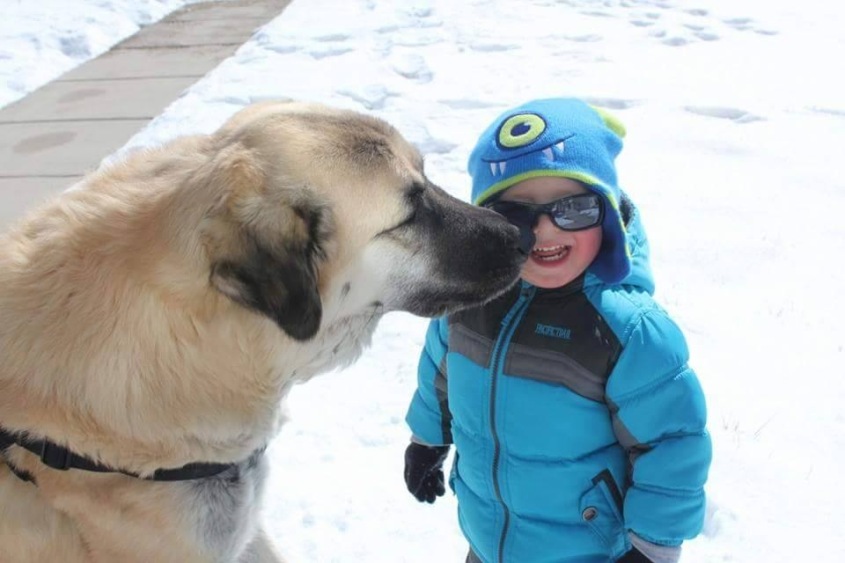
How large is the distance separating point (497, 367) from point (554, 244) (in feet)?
1.17

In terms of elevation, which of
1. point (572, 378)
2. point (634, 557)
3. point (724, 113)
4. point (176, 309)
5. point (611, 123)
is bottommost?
point (724, 113)

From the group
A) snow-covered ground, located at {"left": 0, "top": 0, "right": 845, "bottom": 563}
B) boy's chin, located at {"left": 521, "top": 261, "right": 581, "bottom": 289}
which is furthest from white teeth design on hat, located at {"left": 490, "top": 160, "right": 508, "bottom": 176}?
snow-covered ground, located at {"left": 0, "top": 0, "right": 845, "bottom": 563}

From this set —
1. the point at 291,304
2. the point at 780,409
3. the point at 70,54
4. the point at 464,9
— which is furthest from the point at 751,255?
the point at 70,54

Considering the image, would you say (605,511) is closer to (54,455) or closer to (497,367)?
(497,367)

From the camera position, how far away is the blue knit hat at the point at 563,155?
6.07 feet

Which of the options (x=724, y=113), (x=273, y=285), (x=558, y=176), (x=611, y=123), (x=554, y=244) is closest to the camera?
(x=273, y=285)

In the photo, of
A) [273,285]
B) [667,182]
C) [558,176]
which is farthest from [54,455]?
[667,182]

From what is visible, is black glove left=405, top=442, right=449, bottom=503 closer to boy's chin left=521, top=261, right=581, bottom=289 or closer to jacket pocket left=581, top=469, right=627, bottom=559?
jacket pocket left=581, top=469, right=627, bottom=559

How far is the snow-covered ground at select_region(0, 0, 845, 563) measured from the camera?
9.64ft

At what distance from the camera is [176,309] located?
1.81 meters

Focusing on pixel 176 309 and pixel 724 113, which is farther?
pixel 724 113

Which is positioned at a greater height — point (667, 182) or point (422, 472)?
point (422, 472)

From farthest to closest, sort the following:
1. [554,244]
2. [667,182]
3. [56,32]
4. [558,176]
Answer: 1. [56,32]
2. [667,182]
3. [554,244]
4. [558,176]

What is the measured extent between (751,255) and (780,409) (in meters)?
1.47
